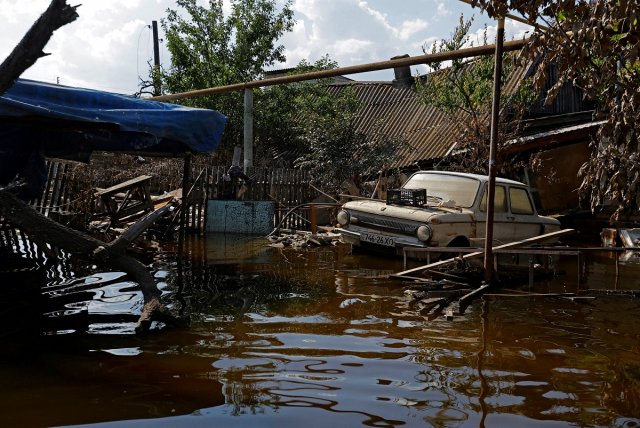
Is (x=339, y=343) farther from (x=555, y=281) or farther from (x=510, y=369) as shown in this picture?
(x=555, y=281)

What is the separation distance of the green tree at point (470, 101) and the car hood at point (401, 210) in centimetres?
481

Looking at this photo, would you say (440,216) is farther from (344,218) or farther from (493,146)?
(493,146)

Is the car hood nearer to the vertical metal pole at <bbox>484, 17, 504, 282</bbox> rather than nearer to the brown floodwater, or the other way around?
the brown floodwater

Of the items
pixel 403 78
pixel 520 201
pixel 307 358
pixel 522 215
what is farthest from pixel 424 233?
pixel 403 78

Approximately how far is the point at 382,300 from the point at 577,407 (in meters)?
3.45

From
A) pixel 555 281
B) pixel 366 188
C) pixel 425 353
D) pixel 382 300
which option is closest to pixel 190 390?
pixel 425 353

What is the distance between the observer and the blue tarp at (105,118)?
6230 millimetres

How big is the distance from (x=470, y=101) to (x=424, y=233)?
302 inches

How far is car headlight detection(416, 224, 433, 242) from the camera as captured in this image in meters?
9.30

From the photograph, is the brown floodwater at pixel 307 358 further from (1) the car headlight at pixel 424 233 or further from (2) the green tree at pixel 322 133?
(2) the green tree at pixel 322 133

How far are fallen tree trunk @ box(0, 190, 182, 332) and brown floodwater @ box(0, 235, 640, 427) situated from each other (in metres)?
0.23

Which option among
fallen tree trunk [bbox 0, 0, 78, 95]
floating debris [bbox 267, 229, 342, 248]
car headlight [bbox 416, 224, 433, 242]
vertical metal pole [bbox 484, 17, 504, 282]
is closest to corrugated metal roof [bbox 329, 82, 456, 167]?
floating debris [bbox 267, 229, 342, 248]

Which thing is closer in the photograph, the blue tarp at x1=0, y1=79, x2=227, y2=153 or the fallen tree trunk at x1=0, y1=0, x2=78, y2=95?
the fallen tree trunk at x1=0, y1=0, x2=78, y2=95

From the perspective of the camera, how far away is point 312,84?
2548cm
